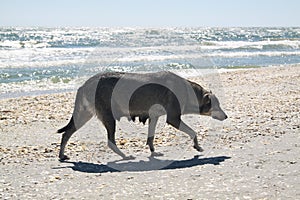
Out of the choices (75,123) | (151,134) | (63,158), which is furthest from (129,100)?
(63,158)

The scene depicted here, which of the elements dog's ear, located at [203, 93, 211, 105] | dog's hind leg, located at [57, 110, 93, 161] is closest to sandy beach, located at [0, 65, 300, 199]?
dog's hind leg, located at [57, 110, 93, 161]

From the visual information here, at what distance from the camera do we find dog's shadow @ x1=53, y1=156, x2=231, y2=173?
7980mm

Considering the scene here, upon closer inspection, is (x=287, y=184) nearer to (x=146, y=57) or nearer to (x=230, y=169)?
(x=230, y=169)

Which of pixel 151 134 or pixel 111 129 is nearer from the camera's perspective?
pixel 111 129

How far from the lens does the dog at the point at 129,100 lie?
866 cm

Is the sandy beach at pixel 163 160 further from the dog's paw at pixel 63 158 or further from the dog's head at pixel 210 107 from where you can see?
the dog's head at pixel 210 107

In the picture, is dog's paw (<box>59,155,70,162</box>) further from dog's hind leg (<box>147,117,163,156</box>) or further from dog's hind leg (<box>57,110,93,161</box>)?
dog's hind leg (<box>147,117,163,156</box>)

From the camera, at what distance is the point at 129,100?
877cm

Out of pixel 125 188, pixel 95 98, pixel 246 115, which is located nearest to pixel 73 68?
pixel 246 115

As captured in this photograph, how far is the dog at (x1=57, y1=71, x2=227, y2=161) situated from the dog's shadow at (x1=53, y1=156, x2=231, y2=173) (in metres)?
0.39

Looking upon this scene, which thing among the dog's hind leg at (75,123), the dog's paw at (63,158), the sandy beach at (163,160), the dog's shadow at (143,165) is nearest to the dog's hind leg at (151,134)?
Result: the sandy beach at (163,160)

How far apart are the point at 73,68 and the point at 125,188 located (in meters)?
25.6

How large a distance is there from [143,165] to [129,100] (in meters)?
1.22

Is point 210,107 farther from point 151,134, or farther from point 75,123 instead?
point 75,123
